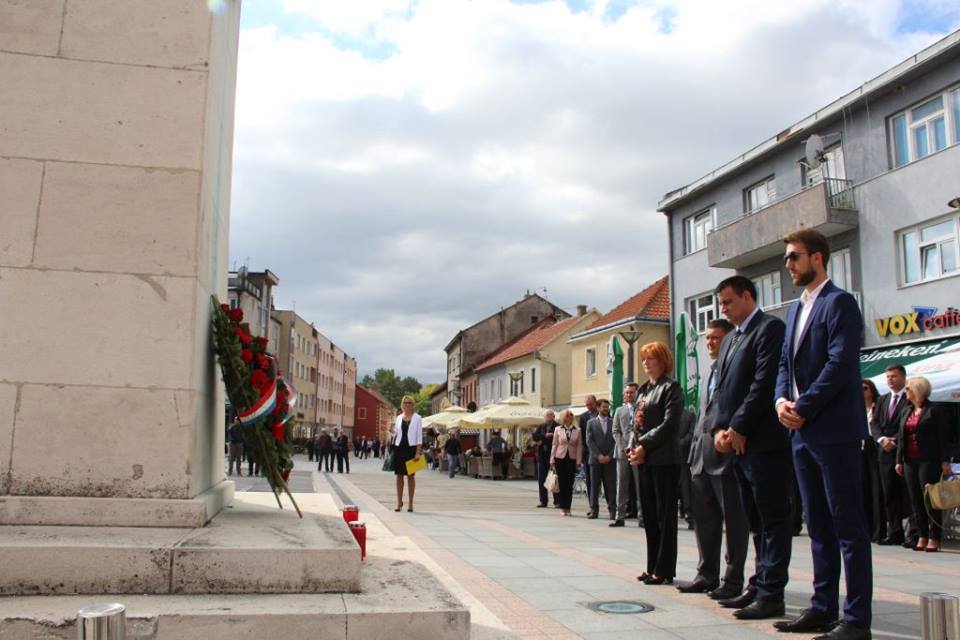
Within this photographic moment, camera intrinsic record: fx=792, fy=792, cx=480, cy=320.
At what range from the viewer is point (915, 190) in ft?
67.9

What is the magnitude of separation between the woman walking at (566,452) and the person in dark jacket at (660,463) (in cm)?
754

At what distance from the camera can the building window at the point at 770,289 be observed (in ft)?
86.3

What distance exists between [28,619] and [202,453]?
1.70 meters

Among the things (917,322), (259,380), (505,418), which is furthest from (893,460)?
(505,418)

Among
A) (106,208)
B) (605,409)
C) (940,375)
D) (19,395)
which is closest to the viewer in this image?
(19,395)

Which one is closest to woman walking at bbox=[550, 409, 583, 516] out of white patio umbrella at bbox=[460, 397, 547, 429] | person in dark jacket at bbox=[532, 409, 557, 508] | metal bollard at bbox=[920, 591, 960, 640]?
person in dark jacket at bbox=[532, 409, 557, 508]

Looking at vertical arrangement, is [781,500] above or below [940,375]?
below

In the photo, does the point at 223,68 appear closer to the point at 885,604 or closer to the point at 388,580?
the point at 388,580

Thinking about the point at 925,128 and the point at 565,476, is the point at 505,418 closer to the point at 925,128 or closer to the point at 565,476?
the point at 565,476

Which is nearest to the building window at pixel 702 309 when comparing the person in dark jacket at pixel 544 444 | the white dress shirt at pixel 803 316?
the person in dark jacket at pixel 544 444

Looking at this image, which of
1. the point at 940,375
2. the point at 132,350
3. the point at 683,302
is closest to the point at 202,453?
the point at 132,350

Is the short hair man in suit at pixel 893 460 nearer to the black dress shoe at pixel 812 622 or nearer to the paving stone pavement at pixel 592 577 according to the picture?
the paving stone pavement at pixel 592 577

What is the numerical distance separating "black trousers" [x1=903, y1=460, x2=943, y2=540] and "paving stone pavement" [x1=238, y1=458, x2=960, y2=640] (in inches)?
11.1

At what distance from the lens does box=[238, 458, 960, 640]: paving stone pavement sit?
4574 mm
